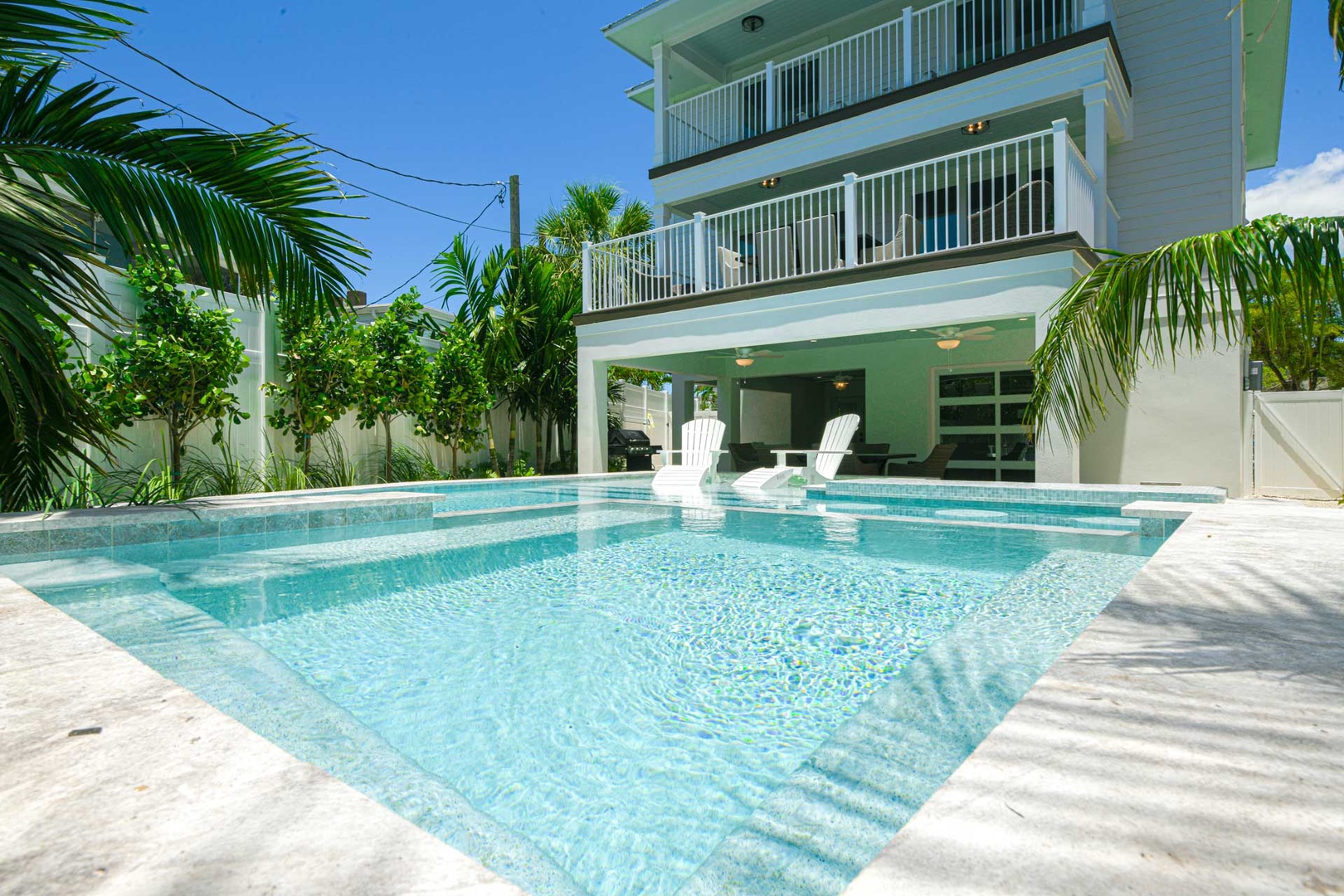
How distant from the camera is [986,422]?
12039 millimetres

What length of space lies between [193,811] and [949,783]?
1.13 m

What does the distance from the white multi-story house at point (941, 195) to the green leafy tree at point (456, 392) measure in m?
1.65

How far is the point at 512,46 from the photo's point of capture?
21.9 m

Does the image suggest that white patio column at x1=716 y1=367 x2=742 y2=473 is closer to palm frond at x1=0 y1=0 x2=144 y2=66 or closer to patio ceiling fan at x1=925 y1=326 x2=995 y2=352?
patio ceiling fan at x1=925 y1=326 x2=995 y2=352

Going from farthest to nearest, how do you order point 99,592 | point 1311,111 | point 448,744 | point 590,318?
1. point 1311,111
2. point 590,318
3. point 99,592
4. point 448,744

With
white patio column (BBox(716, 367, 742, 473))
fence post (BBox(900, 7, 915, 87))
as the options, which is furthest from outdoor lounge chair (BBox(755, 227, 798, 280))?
white patio column (BBox(716, 367, 742, 473))

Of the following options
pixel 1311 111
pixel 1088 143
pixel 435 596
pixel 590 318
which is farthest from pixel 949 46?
pixel 435 596

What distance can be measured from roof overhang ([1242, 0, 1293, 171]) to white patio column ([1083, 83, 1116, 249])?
212cm

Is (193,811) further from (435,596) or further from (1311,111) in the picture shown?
(1311,111)

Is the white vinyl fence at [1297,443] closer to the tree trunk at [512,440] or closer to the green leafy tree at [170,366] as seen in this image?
the tree trunk at [512,440]

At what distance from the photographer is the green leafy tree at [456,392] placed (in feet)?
35.5

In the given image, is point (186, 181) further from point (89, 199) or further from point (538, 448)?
point (538, 448)

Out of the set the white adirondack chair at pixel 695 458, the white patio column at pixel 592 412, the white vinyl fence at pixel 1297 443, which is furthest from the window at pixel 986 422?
the white patio column at pixel 592 412

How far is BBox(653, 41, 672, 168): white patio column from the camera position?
12.1 m
